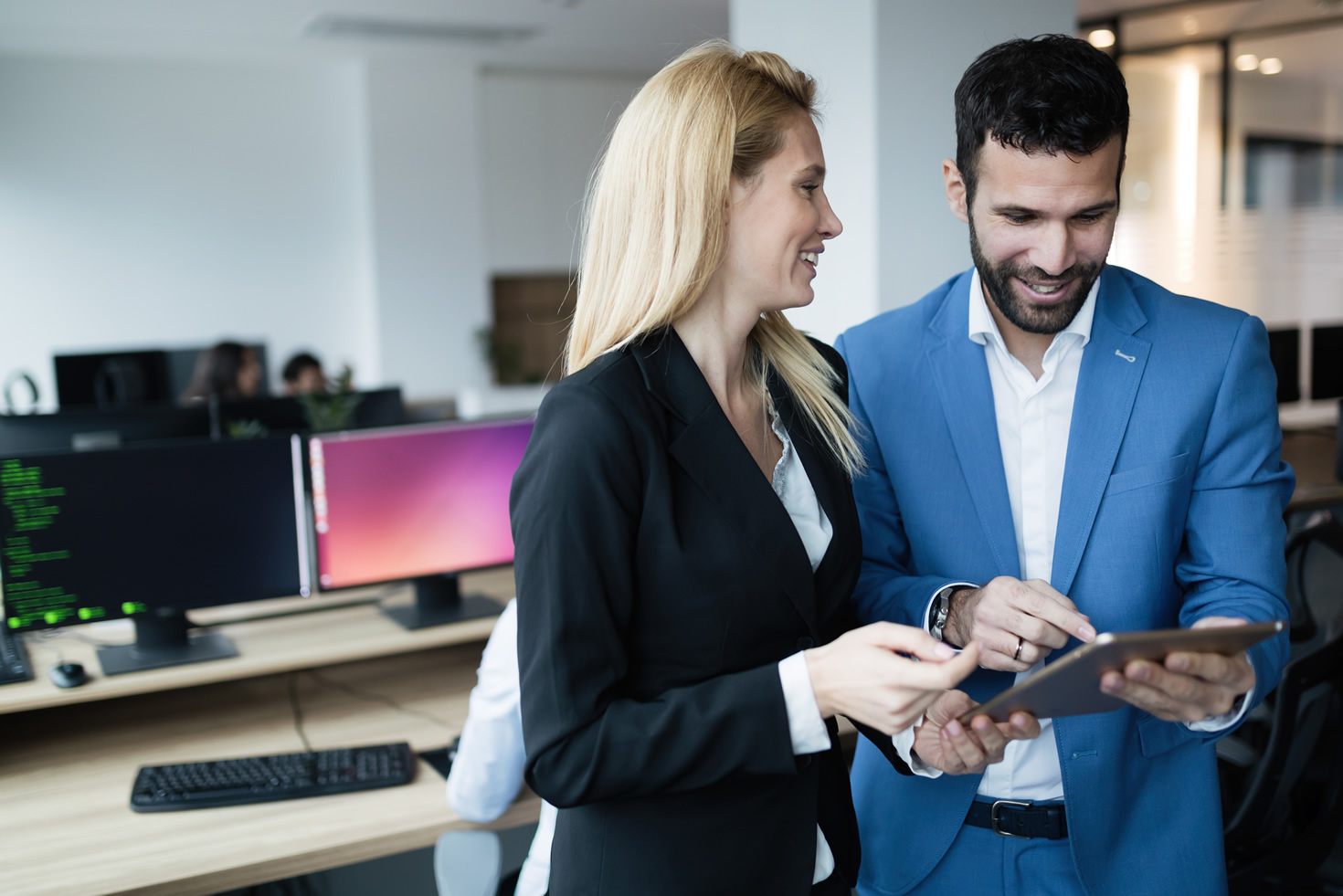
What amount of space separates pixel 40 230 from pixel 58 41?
1.22m

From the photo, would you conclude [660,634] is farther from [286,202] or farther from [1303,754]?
[286,202]

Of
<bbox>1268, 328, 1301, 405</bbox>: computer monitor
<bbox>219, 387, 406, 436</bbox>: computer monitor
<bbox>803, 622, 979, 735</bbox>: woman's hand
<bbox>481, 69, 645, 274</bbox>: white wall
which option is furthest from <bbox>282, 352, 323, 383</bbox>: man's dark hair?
<bbox>803, 622, 979, 735</bbox>: woman's hand

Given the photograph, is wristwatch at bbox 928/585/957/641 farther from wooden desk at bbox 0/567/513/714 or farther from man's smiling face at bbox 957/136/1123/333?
wooden desk at bbox 0/567/513/714

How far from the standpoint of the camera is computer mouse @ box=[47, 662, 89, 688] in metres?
2.04

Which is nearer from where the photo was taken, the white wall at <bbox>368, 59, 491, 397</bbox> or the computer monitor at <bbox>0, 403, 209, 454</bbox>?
the computer monitor at <bbox>0, 403, 209, 454</bbox>

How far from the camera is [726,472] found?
1077 mm

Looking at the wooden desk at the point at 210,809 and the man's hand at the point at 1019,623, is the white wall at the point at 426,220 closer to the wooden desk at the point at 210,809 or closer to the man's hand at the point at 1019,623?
the wooden desk at the point at 210,809

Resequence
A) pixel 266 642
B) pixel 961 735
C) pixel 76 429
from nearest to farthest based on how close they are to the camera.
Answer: pixel 961 735 < pixel 266 642 < pixel 76 429

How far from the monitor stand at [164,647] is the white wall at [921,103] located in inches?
67.8

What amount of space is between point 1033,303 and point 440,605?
5.47 feet

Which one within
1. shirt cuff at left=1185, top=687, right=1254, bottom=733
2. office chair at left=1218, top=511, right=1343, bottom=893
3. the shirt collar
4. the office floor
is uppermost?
the shirt collar

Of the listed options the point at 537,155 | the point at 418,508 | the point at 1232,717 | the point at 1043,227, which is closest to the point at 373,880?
the point at 418,508

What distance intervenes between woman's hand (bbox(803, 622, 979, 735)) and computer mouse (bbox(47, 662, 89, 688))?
1.69 meters

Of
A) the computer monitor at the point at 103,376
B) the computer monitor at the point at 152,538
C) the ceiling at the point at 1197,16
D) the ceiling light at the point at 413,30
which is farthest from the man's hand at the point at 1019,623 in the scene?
the ceiling light at the point at 413,30
